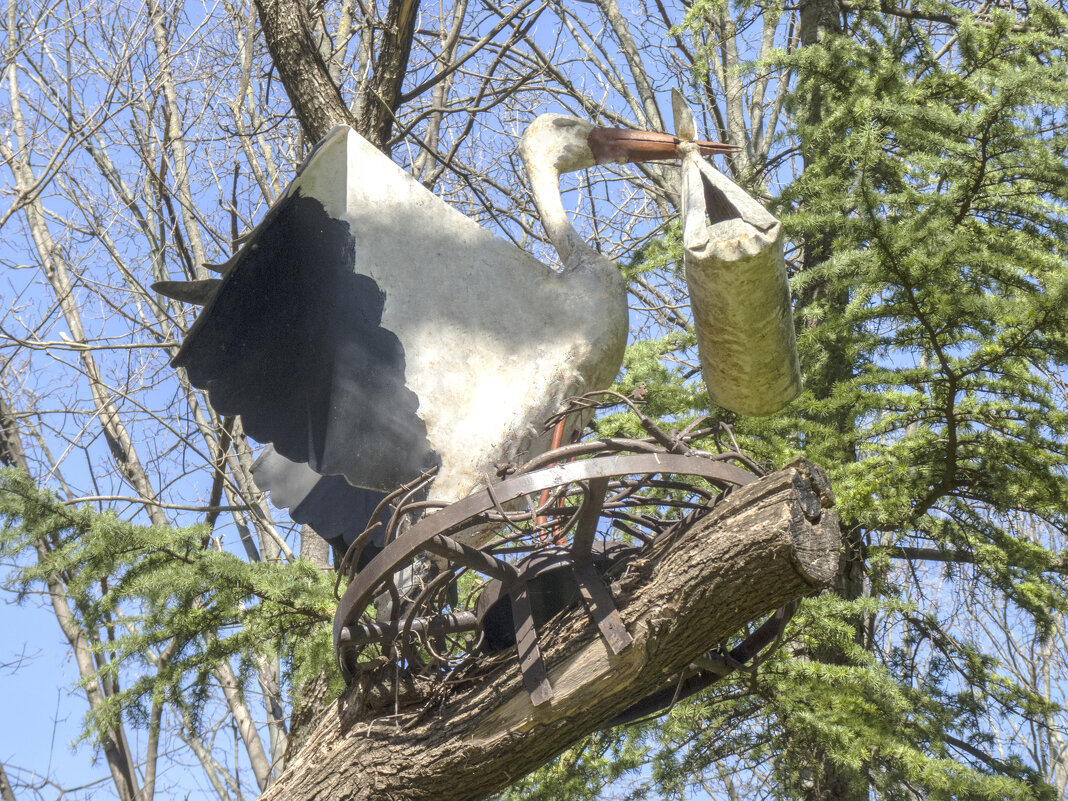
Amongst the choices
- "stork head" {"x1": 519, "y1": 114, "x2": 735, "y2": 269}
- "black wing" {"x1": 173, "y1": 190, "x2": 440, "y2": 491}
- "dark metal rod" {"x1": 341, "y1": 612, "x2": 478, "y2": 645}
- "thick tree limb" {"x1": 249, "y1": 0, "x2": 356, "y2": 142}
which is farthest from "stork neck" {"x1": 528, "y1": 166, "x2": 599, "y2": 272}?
"thick tree limb" {"x1": 249, "y1": 0, "x2": 356, "y2": 142}

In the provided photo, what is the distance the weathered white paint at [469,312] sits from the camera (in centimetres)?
331

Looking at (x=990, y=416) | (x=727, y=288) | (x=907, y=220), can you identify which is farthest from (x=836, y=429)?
(x=727, y=288)

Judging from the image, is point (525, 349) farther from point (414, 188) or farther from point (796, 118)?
point (796, 118)

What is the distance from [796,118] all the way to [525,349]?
9.80 feet

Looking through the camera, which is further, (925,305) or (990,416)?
(990,416)

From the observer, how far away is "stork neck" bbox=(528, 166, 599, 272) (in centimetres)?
351

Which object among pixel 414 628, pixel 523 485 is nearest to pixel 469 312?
pixel 414 628

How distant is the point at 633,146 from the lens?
3832 millimetres

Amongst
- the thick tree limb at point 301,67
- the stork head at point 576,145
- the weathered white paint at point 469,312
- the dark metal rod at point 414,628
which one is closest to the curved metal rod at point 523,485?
the dark metal rod at point 414,628

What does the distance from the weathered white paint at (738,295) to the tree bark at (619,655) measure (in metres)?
0.58

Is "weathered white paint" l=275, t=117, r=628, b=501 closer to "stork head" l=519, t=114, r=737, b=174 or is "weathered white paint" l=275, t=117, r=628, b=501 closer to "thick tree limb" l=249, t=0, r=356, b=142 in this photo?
"stork head" l=519, t=114, r=737, b=174

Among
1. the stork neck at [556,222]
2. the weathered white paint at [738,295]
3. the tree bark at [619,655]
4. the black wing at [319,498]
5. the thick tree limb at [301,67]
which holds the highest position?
the thick tree limb at [301,67]

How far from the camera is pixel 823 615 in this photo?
14.4ft

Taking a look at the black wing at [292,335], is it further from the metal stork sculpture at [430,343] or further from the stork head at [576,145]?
the stork head at [576,145]
